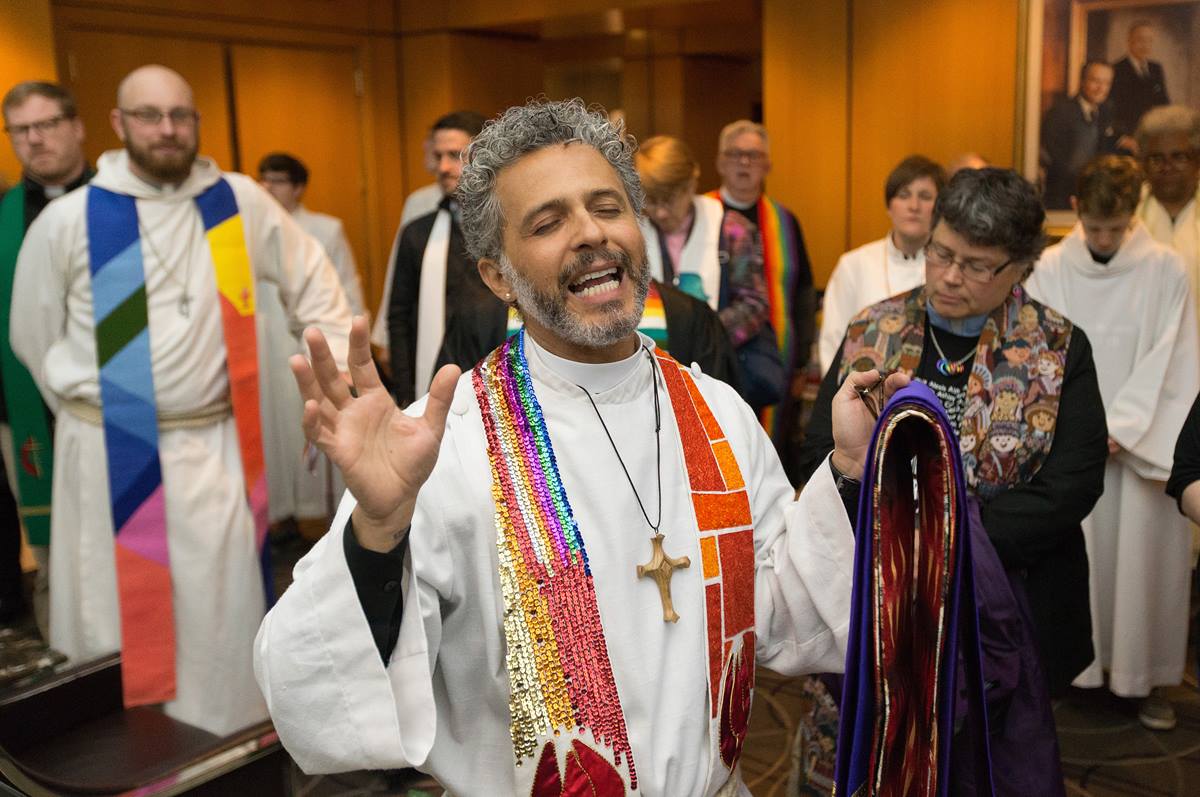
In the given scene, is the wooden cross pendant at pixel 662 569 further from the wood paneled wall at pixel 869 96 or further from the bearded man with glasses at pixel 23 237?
the wood paneled wall at pixel 869 96

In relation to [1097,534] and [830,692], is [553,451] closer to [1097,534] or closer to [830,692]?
[830,692]

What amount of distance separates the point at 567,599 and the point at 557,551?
68 mm

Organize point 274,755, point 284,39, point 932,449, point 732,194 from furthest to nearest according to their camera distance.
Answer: point 284,39 < point 732,194 < point 274,755 < point 932,449

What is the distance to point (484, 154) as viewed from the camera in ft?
5.69

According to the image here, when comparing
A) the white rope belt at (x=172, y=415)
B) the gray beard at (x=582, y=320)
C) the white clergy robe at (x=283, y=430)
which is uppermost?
the gray beard at (x=582, y=320)

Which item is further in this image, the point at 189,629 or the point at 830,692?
the point at 189,629

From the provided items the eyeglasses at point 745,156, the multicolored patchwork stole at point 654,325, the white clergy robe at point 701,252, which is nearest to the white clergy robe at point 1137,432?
the white clergy robe at point 701,252

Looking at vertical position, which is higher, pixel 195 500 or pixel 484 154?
pixel 484 154

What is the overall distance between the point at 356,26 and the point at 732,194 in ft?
15.6

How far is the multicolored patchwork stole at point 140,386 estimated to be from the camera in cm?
339

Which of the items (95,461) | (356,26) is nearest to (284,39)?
(356,26)

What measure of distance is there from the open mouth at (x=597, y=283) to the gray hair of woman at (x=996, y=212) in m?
1.05

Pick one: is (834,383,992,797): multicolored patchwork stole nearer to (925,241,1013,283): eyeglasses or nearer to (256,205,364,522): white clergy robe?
(925,241,1013,283): eyeglasses

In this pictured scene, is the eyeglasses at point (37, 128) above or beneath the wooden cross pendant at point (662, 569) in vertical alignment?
above
